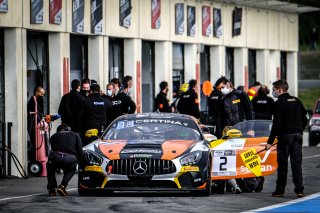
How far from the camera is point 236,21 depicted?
150ft

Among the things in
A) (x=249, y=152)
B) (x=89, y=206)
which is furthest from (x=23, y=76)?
(x=89, y=206)

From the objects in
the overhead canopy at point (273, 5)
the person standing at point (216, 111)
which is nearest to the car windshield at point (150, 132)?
the person standing at point (216, 111)

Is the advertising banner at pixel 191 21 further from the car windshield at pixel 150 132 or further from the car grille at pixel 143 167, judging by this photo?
the car grille at pixel 143 167

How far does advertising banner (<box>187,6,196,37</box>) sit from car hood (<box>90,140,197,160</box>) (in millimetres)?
20192

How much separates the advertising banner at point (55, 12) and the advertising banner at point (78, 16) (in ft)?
3.38

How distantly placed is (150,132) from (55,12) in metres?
9.76

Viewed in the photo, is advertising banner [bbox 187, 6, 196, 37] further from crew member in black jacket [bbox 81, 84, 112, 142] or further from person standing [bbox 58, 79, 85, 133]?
crew member in black jacket [bbox 81, 84, 112, 142]

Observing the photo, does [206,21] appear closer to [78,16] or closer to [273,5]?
[273,5]

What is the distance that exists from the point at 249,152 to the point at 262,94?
10781mm

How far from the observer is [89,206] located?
1820 cm

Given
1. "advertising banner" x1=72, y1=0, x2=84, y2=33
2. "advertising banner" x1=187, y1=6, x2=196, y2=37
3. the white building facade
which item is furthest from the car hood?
"advertising banner" x1=187, y1=6, x2=196, y2=37

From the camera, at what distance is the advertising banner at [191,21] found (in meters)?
41.0

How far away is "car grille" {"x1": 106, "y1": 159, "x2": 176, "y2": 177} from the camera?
19.9 metres

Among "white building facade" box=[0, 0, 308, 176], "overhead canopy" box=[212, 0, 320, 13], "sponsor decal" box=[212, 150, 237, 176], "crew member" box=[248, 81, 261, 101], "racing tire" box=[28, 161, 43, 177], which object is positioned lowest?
"racing tire" box=[28, 161, 43, 177]
